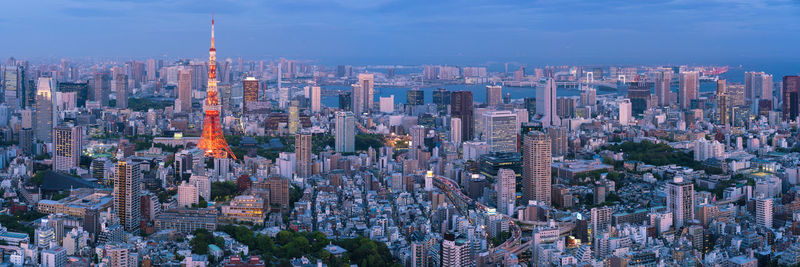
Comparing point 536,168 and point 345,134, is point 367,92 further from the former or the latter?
point 536,168

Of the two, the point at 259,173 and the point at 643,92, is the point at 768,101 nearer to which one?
the point at 643,92

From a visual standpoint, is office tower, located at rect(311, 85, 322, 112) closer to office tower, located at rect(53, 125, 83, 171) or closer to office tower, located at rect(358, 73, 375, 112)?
office tower, located at rect(358, 73, 375, 112)

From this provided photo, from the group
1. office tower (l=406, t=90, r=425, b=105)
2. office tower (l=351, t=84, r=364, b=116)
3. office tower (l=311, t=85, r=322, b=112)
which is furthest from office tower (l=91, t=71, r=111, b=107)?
office tower (l=406, t=90, r=425, b=105)

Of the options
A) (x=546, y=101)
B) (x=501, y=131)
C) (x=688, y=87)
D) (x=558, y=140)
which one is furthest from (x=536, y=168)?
(x=688, y=87)

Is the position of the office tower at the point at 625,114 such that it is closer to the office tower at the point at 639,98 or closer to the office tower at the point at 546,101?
the office tower at the point at 546,101

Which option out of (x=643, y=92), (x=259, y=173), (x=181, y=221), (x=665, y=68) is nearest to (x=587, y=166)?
(x=259, y=173)

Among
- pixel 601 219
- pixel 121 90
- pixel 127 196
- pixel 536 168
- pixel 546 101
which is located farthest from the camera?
pixel 121 90
